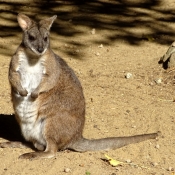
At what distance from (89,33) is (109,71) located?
5.22 feet

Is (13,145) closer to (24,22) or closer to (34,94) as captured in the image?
(34,94)

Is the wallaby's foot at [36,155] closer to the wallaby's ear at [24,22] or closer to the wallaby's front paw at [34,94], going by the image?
the wallaby's front paw at [34,94]

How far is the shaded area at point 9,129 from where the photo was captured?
6254mm

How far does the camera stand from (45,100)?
571cm

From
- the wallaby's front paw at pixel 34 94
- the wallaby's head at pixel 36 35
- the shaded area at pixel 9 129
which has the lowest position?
the shaded area at pixel 9 129

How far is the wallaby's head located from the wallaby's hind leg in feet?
2.80

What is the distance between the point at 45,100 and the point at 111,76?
86.8 inches

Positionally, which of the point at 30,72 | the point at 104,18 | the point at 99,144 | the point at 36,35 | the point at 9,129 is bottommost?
the point at 9,129

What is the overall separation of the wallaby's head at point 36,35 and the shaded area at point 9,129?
110 cm

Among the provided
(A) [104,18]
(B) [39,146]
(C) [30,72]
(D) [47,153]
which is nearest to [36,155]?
(D) [47,153]

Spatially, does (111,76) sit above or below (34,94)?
below

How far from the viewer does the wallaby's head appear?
18.1ft

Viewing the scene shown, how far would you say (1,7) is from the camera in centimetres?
1029

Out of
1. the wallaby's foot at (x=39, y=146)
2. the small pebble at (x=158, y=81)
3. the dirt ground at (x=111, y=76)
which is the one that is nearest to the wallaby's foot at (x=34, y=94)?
the wallaby's foot at (x=39, y=146)
